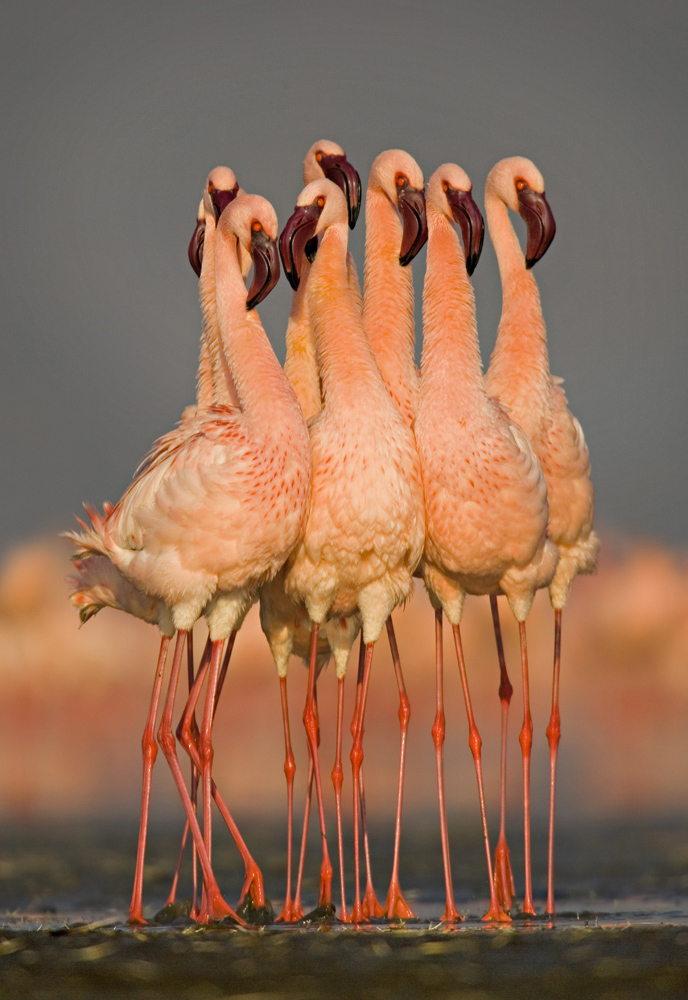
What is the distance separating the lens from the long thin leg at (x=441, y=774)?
8.49 meters

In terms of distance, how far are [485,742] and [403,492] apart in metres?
16.7

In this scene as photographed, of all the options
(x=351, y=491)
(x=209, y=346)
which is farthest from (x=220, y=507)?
(x=209, y=346)

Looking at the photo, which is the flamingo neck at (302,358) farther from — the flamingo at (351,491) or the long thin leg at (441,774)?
the long thin leg at (441,774)

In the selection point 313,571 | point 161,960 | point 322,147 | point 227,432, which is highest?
point 322,147

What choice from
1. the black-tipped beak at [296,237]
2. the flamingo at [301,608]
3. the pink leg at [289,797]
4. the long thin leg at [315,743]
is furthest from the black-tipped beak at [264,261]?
the pink leg at [289,797]

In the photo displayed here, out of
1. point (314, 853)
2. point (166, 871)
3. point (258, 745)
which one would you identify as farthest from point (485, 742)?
point (166, 871)

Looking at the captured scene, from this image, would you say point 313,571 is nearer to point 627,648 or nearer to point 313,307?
point 313,307

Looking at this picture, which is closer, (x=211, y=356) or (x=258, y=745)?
(x=211, y=356)

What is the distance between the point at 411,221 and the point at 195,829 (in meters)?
4.51

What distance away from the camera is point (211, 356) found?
34.2ft

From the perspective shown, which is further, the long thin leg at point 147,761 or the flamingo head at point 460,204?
the flamingo head at point 460,204

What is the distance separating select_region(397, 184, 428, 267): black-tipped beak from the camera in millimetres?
9648

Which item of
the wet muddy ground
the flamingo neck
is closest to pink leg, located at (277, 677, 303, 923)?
the wet muddy ground

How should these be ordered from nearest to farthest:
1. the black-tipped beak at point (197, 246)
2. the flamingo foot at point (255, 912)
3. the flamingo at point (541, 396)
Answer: the flamingo foot at point (255, 912) → the flamingo at point (541, 396) → the black-tipped beak at point (197, 246)
